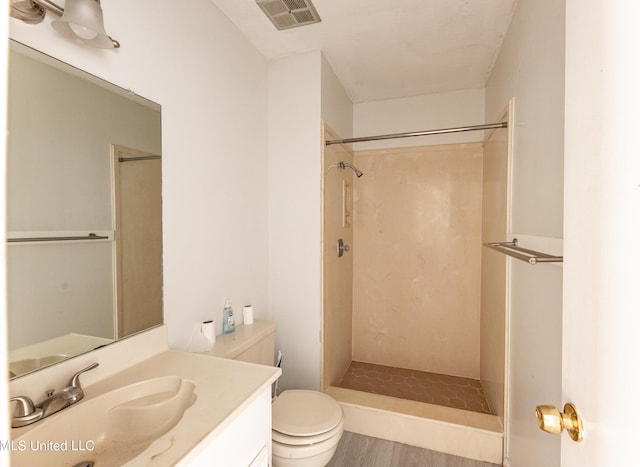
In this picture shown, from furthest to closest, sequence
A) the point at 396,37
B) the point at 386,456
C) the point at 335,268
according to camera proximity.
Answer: the point at 335,268 < the point at 396,37 < the point at 386,456

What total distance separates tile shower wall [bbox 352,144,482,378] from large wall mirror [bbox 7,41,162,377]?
78.4 inches

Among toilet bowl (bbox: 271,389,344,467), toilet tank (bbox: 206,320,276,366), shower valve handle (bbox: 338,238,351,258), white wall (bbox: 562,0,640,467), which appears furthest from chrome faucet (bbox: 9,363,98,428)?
shower valve handle (bbox: 338,238,351,258)

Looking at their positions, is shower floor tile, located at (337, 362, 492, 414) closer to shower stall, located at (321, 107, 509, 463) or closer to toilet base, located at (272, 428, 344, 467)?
shower stall, located at (321, 107, 509, 463)

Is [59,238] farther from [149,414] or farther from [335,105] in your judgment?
[335,105]

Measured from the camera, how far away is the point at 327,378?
Result: 2.14 meters

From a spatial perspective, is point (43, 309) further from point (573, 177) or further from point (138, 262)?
point (573, 177)

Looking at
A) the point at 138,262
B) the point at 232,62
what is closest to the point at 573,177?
the point at 138,262

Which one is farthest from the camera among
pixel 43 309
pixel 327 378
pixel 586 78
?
pixel 327 378

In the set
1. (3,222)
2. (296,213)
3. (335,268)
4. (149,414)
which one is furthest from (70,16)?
(335,268)

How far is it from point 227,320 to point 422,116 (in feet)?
7.74

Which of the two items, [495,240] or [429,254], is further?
[429,254]

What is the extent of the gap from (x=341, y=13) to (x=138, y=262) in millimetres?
1642

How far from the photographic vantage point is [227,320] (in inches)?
62.9

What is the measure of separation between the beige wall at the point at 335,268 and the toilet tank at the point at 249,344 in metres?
0.44
